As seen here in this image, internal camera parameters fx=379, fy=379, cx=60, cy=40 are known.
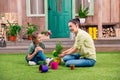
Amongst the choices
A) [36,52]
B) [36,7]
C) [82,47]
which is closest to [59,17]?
[36,7]

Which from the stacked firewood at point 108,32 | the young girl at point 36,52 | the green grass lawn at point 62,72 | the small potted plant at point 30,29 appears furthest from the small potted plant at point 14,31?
the young girl at point 36,52

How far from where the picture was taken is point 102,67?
7.89 m

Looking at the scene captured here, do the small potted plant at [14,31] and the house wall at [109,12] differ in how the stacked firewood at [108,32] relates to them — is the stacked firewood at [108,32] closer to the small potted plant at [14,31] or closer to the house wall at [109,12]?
the house wall at [109,12]

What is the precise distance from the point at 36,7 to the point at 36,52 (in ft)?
21.7

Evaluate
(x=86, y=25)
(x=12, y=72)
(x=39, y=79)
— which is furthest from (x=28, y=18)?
(x=39, y=79)

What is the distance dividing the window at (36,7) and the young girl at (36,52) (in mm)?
6151

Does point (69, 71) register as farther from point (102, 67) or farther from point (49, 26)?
point (49, 26)

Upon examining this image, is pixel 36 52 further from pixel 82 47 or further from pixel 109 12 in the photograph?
pixel 109 12

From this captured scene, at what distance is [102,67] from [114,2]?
6.75m

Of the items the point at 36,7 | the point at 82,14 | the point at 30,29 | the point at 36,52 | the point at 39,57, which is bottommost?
the point at 39,57

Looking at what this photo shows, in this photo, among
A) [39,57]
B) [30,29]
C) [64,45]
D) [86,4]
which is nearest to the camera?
[39,57]

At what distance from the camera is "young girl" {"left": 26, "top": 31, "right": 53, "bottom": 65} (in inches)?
313

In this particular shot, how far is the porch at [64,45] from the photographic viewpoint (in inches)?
451

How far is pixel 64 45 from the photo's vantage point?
12320mm
